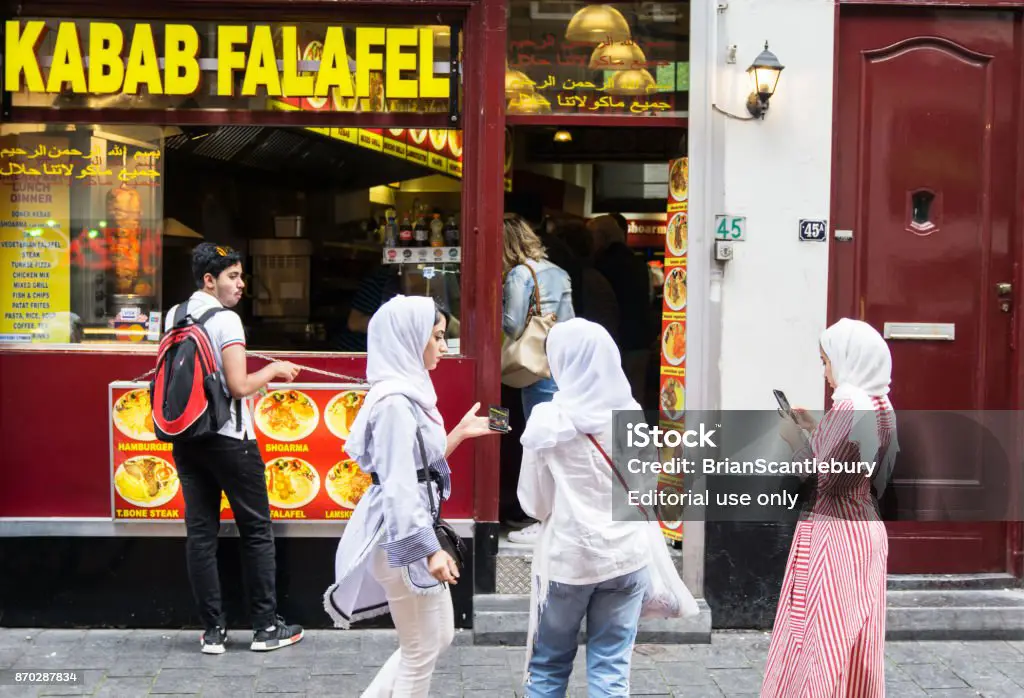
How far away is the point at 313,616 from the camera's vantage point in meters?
6.48

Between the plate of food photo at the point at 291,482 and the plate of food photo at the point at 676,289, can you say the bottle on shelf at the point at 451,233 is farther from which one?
the plate of food photo at the point at 291,482

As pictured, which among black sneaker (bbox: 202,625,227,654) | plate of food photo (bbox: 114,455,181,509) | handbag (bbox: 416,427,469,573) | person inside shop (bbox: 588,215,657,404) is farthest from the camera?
person inside shop (bbox: 588,215,657,404)

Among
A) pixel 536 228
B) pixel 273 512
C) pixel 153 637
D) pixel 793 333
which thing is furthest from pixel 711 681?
pixel 536 228

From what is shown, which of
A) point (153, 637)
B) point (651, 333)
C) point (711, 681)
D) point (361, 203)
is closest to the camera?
point (711, 681)

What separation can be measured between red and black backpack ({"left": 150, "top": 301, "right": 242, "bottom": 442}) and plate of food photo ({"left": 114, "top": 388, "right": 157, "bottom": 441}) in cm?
55

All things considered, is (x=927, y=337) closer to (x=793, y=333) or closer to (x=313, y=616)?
(x=793, y=333)

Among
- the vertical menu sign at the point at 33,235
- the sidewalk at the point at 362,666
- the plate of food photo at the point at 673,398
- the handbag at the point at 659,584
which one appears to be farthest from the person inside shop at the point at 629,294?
Result: the handbag at the point at 659,584

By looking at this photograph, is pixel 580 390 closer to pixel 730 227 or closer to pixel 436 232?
pixel 730 227

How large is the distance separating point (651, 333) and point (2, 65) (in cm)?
413

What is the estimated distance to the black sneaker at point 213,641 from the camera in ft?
19.9

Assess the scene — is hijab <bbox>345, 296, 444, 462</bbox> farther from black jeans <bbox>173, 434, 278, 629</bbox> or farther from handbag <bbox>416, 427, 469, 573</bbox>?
black jeans <bbox>173, 434, 278, 629</bbox>

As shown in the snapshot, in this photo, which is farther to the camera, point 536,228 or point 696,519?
point 536,228

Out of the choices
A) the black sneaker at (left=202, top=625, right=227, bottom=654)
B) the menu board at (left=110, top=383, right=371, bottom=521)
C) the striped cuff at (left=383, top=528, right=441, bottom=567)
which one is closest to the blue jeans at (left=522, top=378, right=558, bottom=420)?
the menu board at (left=110, top=383, right=371, bottom=521)

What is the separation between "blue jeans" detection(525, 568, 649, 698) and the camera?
14.0 ft
